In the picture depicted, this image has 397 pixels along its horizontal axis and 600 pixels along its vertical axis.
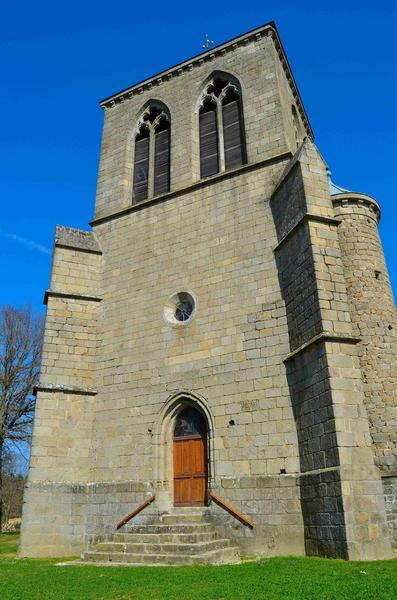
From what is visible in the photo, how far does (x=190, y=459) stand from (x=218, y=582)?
461 cm

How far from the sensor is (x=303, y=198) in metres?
9.99

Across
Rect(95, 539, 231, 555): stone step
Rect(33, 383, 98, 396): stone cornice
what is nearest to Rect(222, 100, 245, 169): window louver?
Rect(33, 383, 98, 396): stone cornice

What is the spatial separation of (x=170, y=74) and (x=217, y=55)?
1710 mm

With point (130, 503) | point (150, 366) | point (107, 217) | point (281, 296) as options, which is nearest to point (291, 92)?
point (107, 217)

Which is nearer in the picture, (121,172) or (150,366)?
(150,366)

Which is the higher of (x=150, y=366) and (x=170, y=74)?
(x=170, y=74)

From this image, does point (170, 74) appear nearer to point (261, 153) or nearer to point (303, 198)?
point (261, 153)

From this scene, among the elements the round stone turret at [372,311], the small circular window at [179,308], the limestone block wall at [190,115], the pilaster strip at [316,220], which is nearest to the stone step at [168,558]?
the round stone turret at [372,311]

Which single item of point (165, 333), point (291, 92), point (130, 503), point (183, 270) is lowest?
point (130, 503)

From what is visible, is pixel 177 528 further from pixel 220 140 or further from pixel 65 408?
pixel 220 140

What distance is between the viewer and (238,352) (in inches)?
414

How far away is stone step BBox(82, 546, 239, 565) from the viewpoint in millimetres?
7750

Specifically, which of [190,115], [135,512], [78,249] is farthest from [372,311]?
[190,115]

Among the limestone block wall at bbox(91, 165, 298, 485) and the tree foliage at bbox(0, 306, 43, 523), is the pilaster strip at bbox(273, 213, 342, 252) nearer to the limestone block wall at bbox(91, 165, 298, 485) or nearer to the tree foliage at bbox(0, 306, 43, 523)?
the limestone block wall at bbox(91, 165, 298, 485)
